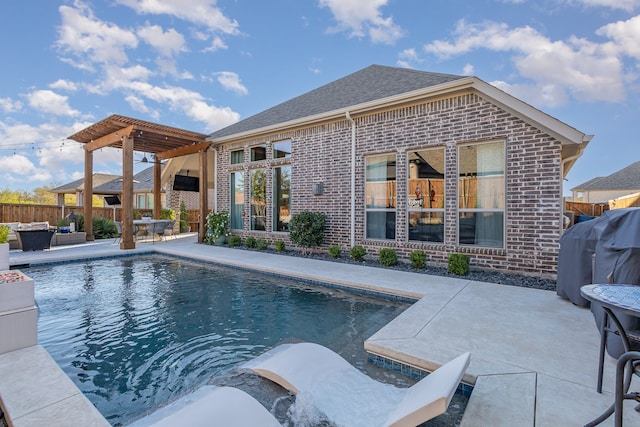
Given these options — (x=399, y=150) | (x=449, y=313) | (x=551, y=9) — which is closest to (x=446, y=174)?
(x=399, y=150)

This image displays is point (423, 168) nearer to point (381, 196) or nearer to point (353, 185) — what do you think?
point (381, 196)

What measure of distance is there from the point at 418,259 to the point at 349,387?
463 cm

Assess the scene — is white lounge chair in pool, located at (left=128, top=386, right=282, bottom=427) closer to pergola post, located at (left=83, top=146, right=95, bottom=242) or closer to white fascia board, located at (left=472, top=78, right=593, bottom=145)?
white fascia board, located at (left=472, top=78, right=593, bottom=145)

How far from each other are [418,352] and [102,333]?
367cm

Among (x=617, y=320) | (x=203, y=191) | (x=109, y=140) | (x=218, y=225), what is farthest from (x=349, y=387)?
(x=109, y=140)

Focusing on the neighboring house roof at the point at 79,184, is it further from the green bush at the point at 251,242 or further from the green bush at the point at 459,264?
the green bush at the point at 459,264

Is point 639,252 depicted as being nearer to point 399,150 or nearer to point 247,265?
point 399,150

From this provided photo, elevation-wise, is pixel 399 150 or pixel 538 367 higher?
pixel 399 150

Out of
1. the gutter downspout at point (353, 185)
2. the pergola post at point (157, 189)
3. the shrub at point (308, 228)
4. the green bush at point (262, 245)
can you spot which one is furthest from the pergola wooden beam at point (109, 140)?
the gutter downspout at point (353, 185)

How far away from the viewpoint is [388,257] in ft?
22.8

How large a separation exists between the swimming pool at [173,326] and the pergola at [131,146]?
12.9 feet

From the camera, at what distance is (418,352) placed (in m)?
2.75

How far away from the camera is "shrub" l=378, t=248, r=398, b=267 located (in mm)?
6926

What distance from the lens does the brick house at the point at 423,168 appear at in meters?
5.71
